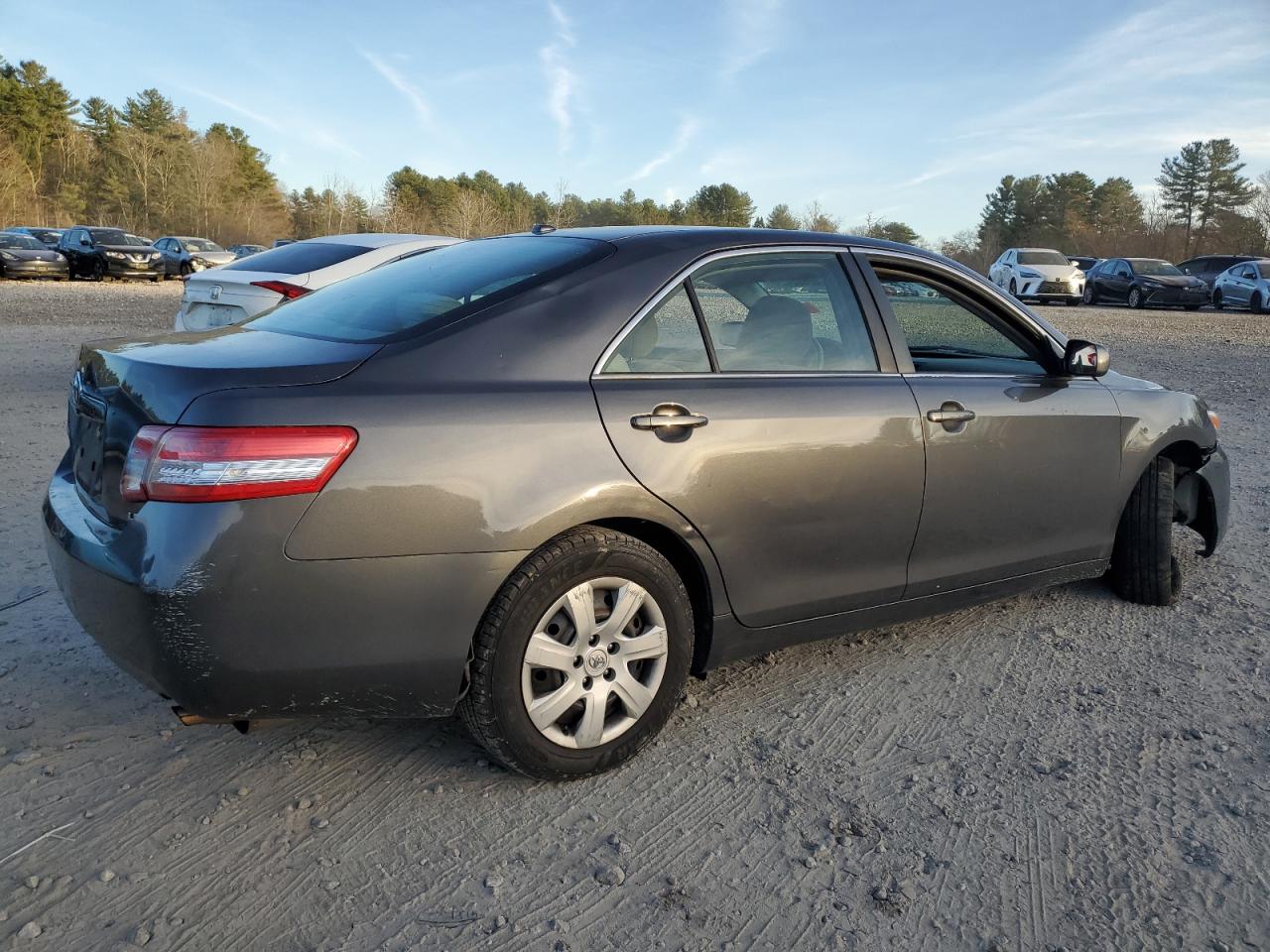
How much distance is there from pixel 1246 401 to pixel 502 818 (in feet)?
33.2

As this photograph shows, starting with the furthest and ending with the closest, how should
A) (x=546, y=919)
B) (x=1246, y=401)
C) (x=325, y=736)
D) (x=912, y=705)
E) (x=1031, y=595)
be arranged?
(x=1246, y=401) < (x=1031, y=595) < (x=912, y=705) < (x=325, y=736) < (x=546, y=919)

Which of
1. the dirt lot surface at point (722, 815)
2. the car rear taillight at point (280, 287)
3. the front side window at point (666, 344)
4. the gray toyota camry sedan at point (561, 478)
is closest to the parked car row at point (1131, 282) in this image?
the car rear taillight at point (280, 287)

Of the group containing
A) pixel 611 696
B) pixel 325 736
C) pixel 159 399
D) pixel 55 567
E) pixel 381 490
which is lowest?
pixel 325 736

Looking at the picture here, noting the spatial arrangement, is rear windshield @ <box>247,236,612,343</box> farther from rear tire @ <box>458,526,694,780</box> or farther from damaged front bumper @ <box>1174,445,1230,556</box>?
damaged front bumper @ <box>1174,445,1230,556</box>

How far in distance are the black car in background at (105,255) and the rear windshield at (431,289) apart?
34.3 m

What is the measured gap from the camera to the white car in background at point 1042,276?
28891mm

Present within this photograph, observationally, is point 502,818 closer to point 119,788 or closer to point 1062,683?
point 119,788

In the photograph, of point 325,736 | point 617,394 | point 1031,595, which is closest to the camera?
point 617,394

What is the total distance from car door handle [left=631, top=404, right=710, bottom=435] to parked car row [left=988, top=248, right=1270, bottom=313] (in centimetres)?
2754

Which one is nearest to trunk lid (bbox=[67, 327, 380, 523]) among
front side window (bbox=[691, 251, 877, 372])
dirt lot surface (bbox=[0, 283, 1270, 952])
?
dirt lot surface (bbox=[0, 283, 1270, 952])

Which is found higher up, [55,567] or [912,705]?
[55,567]

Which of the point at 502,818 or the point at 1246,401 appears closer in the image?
the point at 502,818

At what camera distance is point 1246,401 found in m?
10.3

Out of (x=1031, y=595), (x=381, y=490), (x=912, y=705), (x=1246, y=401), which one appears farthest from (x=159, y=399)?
(x=1246, y=401)
